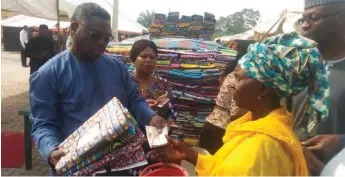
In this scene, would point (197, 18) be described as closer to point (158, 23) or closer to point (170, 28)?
point (170, 28)

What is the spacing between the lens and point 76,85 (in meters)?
2.02

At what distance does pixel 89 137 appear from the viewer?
1.64 meters

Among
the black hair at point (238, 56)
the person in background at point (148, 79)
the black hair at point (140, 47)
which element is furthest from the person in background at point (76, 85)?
the black hair at point (238, 56)

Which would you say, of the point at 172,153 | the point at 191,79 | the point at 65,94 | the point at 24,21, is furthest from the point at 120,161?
the point at 24,21

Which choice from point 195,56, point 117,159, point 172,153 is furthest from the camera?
point 195,56

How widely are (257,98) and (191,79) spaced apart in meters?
2.66

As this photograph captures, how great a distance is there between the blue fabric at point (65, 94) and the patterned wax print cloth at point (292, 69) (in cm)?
101

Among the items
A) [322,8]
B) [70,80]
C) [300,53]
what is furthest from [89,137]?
[322,8]

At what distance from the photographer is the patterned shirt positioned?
3420 millimetres

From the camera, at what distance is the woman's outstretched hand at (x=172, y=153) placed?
1825mm

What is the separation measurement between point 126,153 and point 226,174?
0.52 metres

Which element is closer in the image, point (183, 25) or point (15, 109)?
point (183, 25)

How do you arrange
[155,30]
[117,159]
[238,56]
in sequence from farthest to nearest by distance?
[155,30] < [238,56] < [117,159]

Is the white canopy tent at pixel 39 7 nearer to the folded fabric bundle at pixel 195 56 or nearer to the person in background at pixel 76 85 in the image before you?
the folded fabric bundle at pixel 195 56
